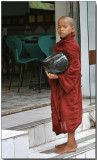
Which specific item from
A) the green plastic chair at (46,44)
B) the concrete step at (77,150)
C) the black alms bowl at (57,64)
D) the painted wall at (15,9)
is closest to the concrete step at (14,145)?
the concrete step at (77,150)

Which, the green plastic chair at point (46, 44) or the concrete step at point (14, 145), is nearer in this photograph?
the concrete step at point (14, 145)

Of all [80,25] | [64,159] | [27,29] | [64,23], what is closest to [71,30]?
[64,23]

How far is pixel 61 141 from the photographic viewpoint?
17.0 ft

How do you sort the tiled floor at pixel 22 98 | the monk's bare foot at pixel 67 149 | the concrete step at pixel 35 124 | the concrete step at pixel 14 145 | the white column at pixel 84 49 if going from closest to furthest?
the concrete step at pixel 14 145 → the monk's bare foot at pixel 67 149 → the concrete step at pixel 35 124 → the tiled floor at pixel 22 98 → the white column at pixel 84 49

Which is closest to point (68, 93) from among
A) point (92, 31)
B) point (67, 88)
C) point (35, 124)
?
point (67, 88)

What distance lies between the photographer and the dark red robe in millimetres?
4461

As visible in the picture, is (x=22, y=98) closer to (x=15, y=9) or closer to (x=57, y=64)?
(x=57, y=64)

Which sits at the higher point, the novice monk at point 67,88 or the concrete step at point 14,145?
the novice monk at point 67,88

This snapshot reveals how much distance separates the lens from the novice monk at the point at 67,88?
4461mm

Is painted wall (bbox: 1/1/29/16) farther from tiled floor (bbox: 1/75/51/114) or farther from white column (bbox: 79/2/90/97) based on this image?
white column (bbox: 79/2/90/97)

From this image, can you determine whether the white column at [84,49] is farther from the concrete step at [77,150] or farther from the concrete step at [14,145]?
the concrete step at [14,145]

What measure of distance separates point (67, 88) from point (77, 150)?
650 millimetres

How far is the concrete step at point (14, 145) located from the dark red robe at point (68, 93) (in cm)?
57

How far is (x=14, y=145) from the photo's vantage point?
155 inches
